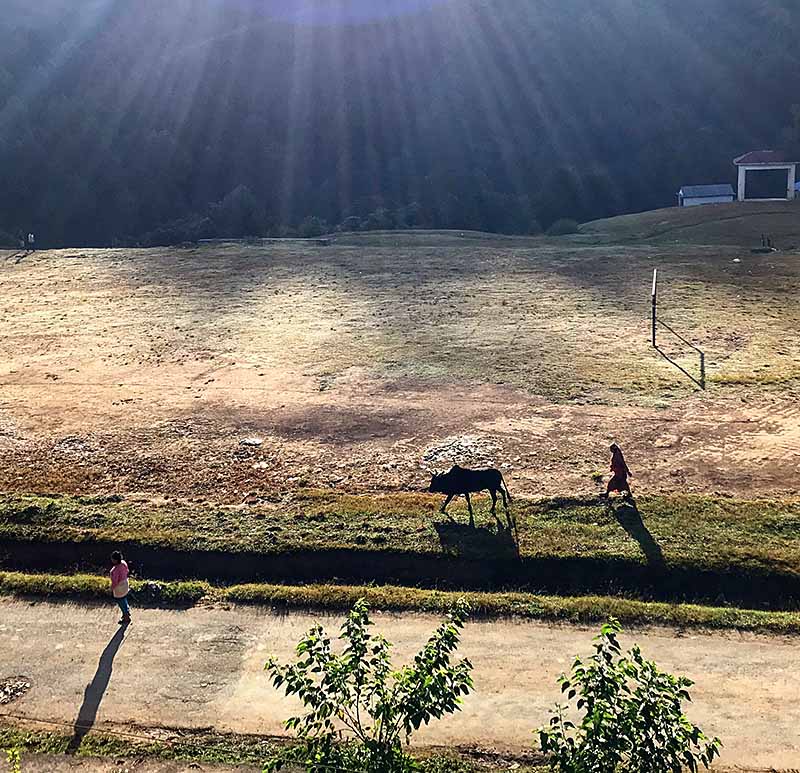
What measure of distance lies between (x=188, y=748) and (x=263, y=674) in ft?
5.25

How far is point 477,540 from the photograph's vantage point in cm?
1455

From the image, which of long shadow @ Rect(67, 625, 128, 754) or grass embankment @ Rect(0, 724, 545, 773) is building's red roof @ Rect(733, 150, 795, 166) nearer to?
grass embankment @ Rect(0, 724, 545, 773)

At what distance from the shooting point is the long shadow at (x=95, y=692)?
1019 centimetres

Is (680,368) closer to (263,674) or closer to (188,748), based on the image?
(263,674)

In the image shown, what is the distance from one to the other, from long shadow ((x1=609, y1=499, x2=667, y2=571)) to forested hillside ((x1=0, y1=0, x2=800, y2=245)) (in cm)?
6121

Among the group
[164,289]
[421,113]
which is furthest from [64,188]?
[164,289]

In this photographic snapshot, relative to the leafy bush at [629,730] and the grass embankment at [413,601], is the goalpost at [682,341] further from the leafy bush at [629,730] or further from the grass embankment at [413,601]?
the leafy bush at [629,730]

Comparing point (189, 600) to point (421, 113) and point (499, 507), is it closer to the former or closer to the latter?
point (499, 507)

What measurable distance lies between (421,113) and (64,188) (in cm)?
5348

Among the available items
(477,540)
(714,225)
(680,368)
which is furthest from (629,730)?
(714,225)

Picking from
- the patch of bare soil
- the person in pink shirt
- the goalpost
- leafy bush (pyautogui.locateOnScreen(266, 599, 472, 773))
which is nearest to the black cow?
the patch of bare soil

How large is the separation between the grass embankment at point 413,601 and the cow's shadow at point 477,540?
3.55 ft

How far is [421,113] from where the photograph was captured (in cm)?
11256

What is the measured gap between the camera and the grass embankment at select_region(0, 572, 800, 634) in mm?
12188
